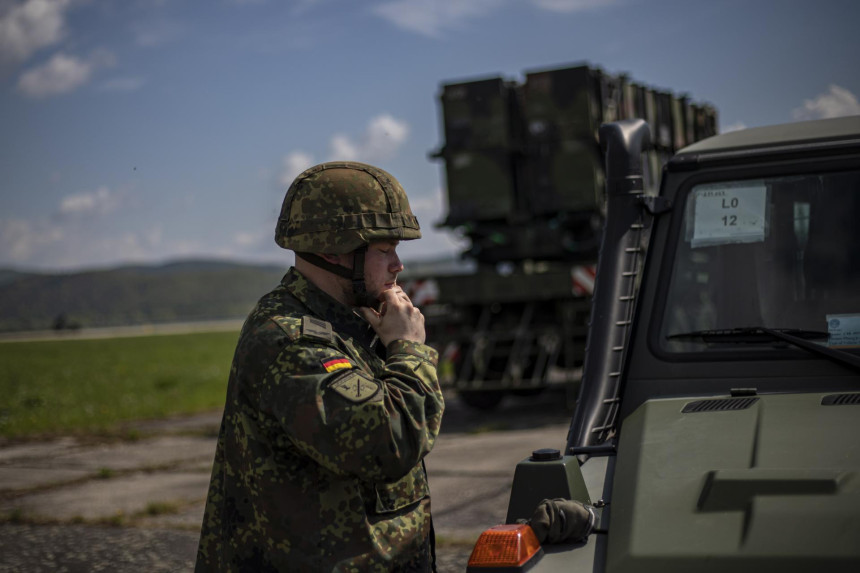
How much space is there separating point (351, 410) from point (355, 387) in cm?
6

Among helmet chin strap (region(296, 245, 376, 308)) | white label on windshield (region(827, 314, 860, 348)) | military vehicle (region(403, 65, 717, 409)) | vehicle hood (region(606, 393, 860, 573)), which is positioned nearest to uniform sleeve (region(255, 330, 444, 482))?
helmet chin strap (region(296, 245, 376, 308))

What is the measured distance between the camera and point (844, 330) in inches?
118

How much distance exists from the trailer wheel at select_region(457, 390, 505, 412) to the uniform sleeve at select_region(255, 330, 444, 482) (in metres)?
10.3

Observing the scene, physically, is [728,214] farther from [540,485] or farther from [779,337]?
[540,485]

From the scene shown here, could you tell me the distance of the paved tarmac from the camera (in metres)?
6.07

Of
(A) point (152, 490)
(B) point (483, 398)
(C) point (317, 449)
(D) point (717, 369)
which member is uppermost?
(C) point (317, 449)

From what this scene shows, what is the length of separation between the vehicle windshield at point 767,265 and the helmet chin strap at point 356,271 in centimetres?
123

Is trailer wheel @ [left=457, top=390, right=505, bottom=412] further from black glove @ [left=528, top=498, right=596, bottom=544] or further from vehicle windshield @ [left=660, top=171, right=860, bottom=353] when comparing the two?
black glove @ [left=528, top=498, right=596, bottom=544]

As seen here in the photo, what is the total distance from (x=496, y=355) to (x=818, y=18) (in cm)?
804

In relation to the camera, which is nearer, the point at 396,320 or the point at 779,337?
the point at 396,320

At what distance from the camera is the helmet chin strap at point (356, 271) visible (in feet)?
7.82

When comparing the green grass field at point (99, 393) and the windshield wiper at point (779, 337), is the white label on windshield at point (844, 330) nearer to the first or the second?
the windshield wiper at point (779, 337)

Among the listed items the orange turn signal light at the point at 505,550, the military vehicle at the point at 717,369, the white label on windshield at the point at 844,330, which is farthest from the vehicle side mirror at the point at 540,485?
the white label on windshield at the point at 844,330

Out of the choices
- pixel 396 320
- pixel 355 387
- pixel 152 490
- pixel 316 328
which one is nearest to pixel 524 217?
pixel 152 490
